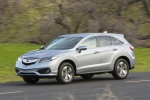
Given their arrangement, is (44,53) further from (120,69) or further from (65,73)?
(120,69)

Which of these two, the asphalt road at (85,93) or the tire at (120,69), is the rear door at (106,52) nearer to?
the tire at (120,69)

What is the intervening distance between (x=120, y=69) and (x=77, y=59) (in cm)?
196

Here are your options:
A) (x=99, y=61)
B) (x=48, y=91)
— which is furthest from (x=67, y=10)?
(x=48, y=91)

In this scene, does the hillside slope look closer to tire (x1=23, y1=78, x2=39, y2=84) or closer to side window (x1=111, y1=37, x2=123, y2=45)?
side window (x1=111, y1=37, x2=123, y2=45)

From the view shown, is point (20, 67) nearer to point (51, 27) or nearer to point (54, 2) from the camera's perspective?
point (51, 27)

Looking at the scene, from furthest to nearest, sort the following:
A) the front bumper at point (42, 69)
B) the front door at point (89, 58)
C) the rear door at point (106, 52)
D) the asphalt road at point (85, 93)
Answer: the rear door at point (106, 52), the front door at point (89, 58), the front bumper at point (42, 69), the asphalt road at point (85, 93)

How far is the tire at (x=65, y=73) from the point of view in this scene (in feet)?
46.5

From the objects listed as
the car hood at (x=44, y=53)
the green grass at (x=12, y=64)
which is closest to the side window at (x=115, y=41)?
the car hood at (x=44, y=53)

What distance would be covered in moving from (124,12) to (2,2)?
10.9m

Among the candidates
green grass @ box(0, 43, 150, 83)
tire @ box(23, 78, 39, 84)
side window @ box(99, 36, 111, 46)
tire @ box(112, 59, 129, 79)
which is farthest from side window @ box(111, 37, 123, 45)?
green grass @ box(0, 43, 150, 83)

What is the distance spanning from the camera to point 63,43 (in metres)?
15.2

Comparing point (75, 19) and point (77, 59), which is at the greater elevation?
point (75, 19)

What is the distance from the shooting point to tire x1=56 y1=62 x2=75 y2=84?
1418cm

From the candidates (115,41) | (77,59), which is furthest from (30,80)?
(115,41)
